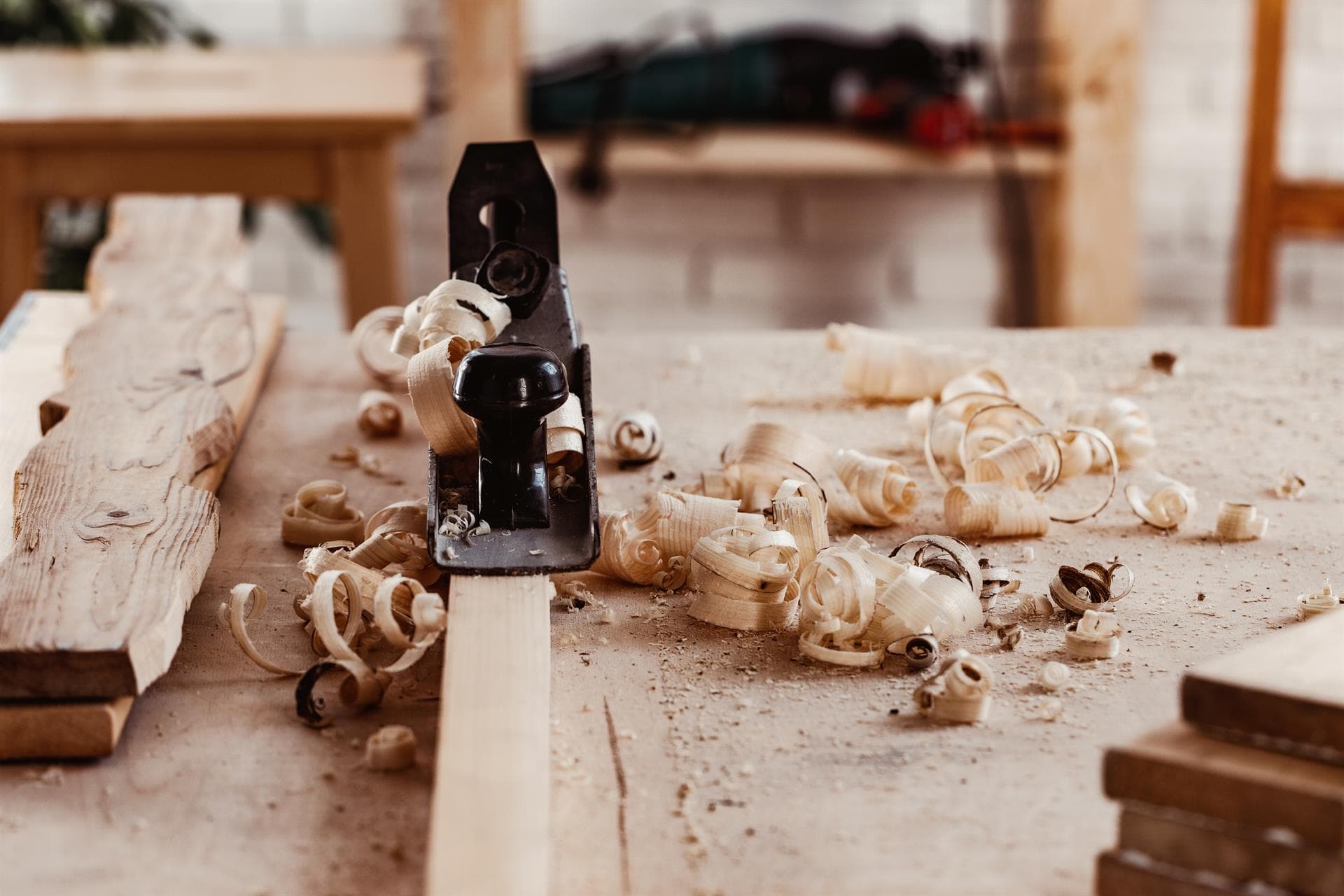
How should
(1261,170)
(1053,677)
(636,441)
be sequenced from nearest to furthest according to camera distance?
(1053,677) < (636,441) < (1261,170)

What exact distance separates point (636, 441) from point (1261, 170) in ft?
5.85

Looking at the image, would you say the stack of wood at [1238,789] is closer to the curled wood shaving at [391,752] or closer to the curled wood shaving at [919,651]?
the curled wood shaving at [919,651]

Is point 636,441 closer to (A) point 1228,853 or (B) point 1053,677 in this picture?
(B) point 1053,677

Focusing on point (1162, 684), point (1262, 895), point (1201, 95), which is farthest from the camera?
point (1201, 95)

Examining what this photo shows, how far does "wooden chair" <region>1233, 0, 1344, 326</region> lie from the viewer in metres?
2.40

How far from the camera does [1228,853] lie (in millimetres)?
539

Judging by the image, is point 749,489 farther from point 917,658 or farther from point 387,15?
point 387,15

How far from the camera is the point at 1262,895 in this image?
533 mm

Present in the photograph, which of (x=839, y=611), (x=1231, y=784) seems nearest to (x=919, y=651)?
(x=839, y=611)

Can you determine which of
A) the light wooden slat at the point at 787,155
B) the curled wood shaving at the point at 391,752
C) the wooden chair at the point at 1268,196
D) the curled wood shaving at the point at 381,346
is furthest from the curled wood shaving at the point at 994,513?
the light wooden slat at the point at 787,155

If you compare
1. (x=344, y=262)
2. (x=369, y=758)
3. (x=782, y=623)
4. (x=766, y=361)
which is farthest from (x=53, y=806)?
(x=344, y=262)

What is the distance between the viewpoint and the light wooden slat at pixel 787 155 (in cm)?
274

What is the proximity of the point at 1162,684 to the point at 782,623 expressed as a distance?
0.23m

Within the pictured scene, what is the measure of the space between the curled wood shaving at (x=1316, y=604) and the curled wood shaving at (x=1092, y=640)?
125 mm
